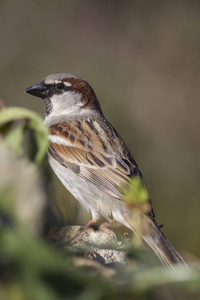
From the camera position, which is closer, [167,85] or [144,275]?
[144,275]

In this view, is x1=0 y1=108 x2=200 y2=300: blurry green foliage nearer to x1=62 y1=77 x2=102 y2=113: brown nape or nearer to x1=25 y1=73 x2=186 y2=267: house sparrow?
x1=25 y1=73 x2=186 y2=267: house sparrow

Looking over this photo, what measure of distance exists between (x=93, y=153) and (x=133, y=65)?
4031 mm

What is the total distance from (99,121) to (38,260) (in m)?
1.71

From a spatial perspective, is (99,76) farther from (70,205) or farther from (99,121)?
(70,205)

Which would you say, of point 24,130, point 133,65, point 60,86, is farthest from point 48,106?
point 133,65

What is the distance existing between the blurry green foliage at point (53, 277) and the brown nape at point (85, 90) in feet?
5.56

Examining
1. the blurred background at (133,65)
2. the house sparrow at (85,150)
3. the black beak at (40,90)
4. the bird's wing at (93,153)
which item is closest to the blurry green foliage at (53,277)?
the house sparrow at (85,150)

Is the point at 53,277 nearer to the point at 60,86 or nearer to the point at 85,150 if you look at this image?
the point at 85,150

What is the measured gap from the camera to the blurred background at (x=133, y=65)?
4.26 metres

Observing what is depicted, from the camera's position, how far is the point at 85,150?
1.77 meters

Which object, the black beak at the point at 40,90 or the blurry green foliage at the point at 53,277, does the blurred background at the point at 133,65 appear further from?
the blurry green foliage at the point at 53,277

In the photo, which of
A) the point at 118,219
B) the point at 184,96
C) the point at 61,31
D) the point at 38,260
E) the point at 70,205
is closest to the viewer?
the point at 38,260

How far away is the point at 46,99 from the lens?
1.96m

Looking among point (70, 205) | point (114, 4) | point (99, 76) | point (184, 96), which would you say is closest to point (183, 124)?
point (184, 96)
